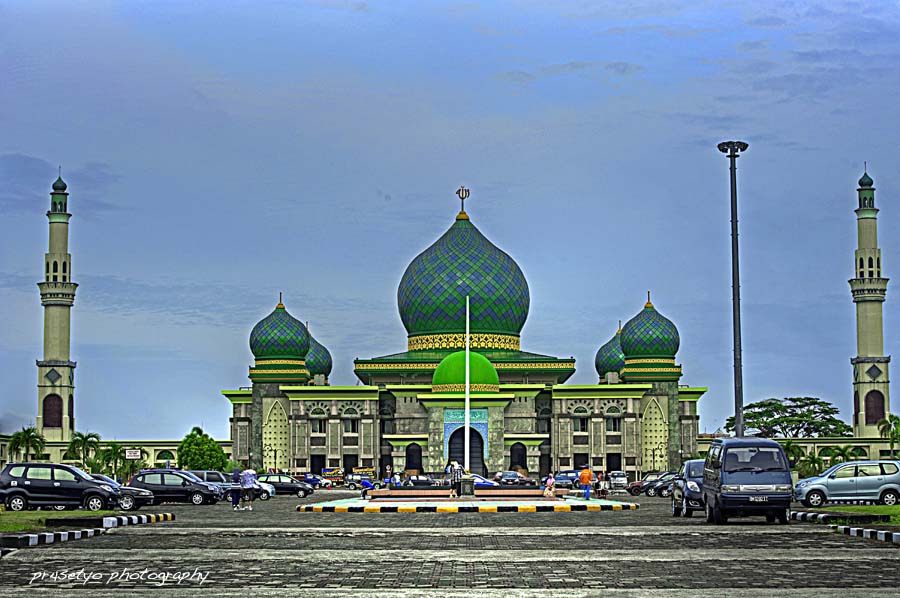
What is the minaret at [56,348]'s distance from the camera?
279ft

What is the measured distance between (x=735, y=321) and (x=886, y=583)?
19382 mm

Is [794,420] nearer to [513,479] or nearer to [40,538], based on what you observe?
[513,479]

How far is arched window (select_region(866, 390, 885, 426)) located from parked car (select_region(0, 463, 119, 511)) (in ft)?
205

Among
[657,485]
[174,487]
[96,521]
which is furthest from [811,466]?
[96,521]

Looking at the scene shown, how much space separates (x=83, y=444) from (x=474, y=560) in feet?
225

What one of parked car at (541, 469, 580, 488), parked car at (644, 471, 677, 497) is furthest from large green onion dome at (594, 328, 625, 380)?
parked car at (644, 471, 677, 497)

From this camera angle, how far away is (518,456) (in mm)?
80875

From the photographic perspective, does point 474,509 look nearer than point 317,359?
Yes

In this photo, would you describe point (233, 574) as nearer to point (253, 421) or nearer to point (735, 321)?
point (735, 321)

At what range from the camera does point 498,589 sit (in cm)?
1367

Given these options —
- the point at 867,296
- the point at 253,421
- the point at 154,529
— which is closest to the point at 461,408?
the point at 253,421

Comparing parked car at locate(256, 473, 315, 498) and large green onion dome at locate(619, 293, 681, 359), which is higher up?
large green onion dome at locate(619, 293, 681, 359)

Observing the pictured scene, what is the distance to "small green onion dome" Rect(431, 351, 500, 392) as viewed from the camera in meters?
79.3

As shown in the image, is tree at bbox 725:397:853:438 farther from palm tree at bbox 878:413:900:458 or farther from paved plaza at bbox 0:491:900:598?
paved plaza at bbox 0:491:900:598
